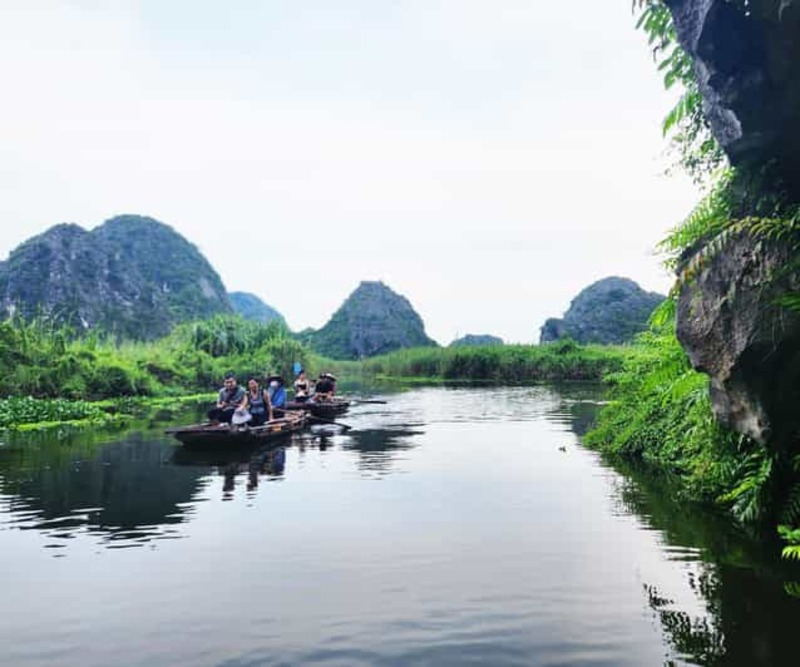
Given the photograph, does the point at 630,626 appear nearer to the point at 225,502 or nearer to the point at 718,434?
the point at 718,434

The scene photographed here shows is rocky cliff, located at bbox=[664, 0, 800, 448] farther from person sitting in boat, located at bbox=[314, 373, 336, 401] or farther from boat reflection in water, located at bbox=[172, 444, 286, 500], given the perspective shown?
person sitting in boat, located at bbox=[314, 373, 336, 401]

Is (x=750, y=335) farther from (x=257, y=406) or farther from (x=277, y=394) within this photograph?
(x=277, y=394)

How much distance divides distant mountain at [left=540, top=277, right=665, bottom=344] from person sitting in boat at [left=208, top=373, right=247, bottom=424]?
8534 cm

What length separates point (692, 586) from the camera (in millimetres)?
6629

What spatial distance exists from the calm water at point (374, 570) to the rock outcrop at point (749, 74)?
4.18 metres

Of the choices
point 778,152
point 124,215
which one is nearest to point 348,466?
point 778,152

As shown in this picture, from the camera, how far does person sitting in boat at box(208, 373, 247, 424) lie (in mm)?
17156

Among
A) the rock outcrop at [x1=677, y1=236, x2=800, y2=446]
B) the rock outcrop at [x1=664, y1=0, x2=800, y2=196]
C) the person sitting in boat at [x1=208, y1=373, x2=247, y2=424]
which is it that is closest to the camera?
the rock outcrop at [x1=664, y1=0, x2=800, y2=196]

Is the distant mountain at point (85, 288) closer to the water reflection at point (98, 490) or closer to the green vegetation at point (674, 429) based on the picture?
the water reflection at point (98, 490)

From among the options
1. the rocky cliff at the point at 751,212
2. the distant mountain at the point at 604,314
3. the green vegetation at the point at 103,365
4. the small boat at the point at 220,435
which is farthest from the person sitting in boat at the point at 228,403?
the distant mountain at the point at 604,314

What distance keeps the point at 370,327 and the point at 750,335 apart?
101178 millimetres

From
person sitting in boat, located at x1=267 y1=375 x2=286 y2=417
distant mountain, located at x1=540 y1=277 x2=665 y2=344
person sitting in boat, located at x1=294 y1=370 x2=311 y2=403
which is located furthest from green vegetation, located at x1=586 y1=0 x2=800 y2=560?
distant mountain, located at x1=540 y1=277 x2=665 y2=344

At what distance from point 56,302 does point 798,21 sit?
8185 cm

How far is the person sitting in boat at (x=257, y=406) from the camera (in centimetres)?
1766
